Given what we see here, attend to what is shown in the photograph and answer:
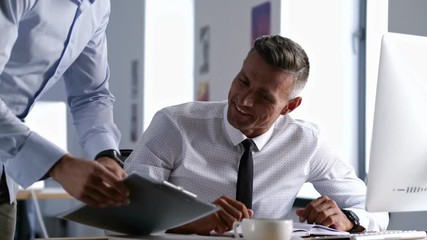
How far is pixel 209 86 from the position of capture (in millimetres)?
6355

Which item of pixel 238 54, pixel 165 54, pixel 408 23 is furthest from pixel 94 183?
pixel 165 54

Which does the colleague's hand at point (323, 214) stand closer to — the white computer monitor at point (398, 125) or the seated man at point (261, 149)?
the seated man at point (261, 149)

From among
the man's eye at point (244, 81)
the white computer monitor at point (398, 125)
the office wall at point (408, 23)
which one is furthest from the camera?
the office wall at point (408, 23)

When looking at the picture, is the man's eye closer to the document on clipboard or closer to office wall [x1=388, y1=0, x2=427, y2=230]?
the document on clipboard

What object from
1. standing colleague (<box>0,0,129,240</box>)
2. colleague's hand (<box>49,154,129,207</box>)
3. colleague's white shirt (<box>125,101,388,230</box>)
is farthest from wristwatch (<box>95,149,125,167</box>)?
colleague's hand (<box>49,154,129,207</box>)

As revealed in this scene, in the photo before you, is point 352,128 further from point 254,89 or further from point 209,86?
point 254,89

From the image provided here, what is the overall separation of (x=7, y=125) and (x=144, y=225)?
1.27 ft

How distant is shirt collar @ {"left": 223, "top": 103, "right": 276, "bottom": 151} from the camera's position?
2.38 metres

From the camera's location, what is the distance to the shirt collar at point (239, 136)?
238cm

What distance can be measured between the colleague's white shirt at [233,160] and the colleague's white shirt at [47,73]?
0.19 m

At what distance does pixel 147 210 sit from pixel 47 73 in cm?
64

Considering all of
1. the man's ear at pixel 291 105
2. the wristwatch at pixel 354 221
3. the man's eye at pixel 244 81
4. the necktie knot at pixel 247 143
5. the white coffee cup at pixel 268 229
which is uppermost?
the man's eye at pixel 244 81

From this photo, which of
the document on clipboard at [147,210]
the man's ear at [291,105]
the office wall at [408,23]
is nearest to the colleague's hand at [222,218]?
the document on clipboard at [147,210]

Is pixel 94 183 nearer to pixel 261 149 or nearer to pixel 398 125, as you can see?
pixel 398 125
